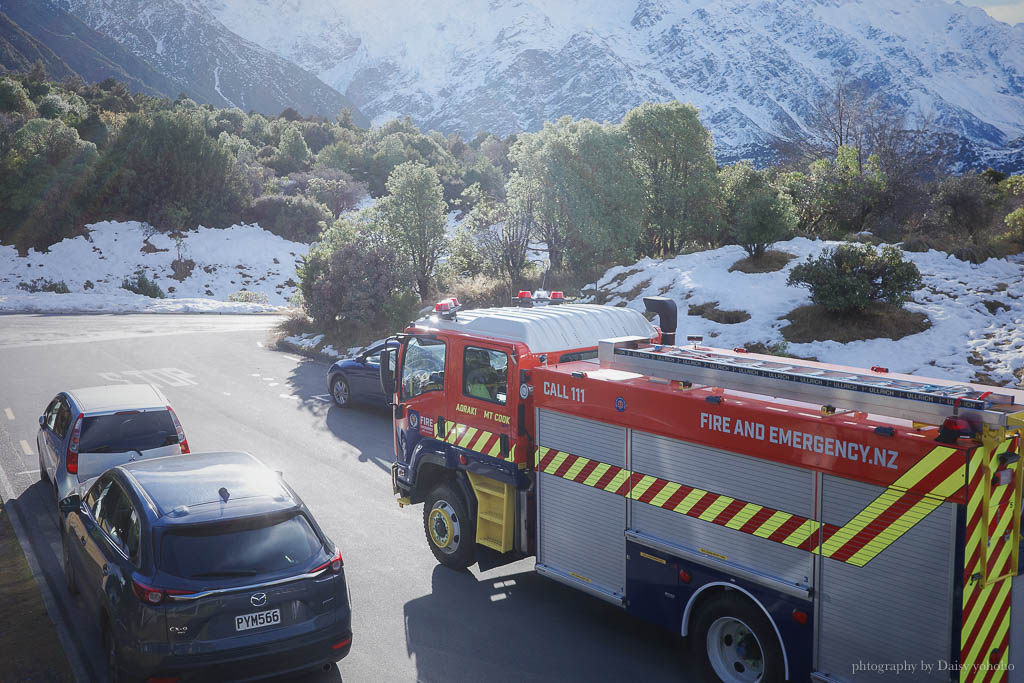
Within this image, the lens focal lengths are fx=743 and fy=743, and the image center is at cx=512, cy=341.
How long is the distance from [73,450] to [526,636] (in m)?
6.40

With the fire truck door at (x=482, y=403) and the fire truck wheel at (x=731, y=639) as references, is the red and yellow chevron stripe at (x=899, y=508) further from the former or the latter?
the fire truck door at (x=482, y=403)

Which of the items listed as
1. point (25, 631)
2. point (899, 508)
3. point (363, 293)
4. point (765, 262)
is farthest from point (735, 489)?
point (363, 293)

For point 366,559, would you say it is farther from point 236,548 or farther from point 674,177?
point 674,177

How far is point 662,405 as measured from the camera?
593 cm

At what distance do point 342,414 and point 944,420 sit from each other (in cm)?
1327

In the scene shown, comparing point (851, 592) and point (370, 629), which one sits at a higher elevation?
point (851, 592)

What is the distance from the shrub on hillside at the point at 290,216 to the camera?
64.6 metres

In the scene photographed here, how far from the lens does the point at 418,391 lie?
8.66 m

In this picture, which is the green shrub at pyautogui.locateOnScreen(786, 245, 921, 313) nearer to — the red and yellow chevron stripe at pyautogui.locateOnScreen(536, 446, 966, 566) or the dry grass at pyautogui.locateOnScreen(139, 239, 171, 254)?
the red and yellow chevron stripe at pyautogui.locateOnScreen(536, 446, 966, 566)

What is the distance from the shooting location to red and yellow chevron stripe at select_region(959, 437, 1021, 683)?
4.34 meters

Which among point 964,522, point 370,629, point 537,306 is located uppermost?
point 537,306

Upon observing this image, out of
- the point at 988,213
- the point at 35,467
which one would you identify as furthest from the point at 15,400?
the point at 988,213

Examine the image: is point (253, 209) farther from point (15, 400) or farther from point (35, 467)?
point (35, 467)

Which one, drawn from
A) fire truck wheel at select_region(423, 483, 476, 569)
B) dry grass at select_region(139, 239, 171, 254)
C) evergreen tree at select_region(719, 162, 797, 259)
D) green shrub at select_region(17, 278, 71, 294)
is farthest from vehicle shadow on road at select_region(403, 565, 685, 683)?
dry grass at select_region(139, 239, 171, 254)
